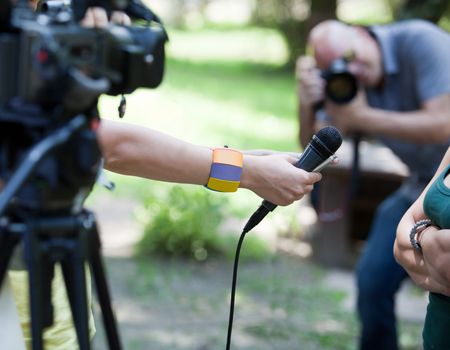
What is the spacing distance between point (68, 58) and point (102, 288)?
0.50 meters

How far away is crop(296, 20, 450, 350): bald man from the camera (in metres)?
3.86

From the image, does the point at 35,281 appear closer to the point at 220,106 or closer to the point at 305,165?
the point at 305,165

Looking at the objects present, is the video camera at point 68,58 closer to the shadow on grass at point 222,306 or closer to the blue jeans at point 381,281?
the blue jeans at point 381,281

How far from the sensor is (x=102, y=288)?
1834mm

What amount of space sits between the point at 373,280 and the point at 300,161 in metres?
1.67

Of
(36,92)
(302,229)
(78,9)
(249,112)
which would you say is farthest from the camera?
(249,112)

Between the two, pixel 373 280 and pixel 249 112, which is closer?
pixel 373 280

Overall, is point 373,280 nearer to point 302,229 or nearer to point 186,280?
point 186,280

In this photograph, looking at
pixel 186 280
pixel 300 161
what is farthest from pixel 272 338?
pixel 300 161

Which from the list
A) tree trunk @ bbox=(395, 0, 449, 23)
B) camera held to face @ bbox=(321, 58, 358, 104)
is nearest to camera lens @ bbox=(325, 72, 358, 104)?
camera held to face @ bbox=(321, 58, 358, 104)

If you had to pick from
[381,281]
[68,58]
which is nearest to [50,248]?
[68,58]

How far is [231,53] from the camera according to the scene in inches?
697

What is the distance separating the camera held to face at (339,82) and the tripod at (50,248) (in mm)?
2369

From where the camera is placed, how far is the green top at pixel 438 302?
2438 millimetres
